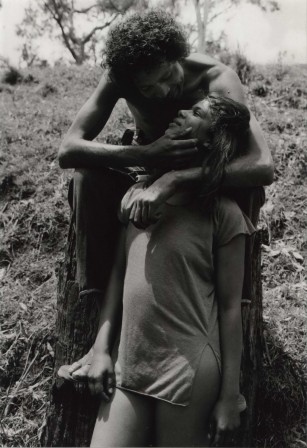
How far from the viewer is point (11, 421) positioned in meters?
3.62

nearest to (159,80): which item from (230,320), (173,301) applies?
(173,301)

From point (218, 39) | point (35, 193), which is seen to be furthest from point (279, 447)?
point (218, 39)

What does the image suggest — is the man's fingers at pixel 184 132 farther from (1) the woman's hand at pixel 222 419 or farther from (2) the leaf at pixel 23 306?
(2) the leaf at pixel 23 306

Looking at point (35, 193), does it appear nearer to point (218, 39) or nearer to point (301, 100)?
point (301, 100)

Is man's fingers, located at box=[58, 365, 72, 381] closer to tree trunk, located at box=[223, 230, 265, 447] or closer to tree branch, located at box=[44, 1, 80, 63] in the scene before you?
tree trunk, located at box=[223, 230, 265, 447]

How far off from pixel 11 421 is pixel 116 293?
157 centimetres

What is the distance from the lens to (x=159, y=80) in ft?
8.36

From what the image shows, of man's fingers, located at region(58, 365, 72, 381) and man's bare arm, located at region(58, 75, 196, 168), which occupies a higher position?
man's bare arm, located at region(58, 75, 196, 168)

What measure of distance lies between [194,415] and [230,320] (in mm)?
409

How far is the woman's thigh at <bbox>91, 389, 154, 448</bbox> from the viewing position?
7.68 ft

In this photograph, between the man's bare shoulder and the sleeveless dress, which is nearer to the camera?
the sleeveless dress

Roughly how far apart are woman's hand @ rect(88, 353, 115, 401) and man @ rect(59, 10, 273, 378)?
21 centimetres

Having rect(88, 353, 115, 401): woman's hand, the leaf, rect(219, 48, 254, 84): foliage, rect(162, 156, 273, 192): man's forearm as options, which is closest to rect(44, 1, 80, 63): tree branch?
rect(219, 48, 254, 84): foliage

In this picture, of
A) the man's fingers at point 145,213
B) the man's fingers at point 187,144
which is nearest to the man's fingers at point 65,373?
the man's fingers at point 145,213
